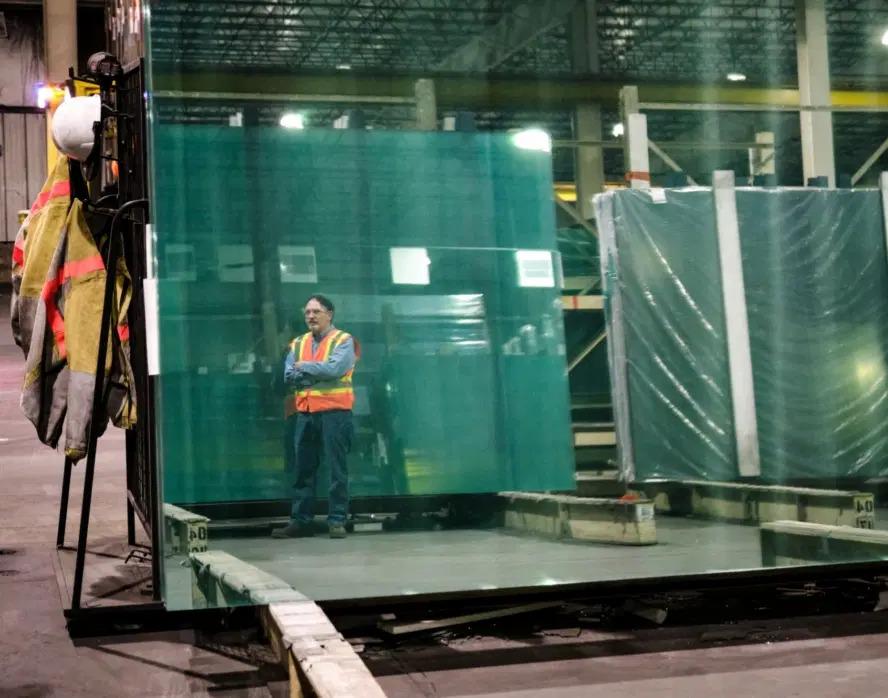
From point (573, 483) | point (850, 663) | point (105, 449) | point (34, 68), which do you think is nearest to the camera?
point (850, 663)

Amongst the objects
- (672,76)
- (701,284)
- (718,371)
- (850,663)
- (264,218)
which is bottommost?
(850,663)

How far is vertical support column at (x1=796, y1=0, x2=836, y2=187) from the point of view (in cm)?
511

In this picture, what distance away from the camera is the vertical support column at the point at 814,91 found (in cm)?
511

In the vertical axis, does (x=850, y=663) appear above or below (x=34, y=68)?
below

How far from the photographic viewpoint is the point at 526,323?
4805 millimetres

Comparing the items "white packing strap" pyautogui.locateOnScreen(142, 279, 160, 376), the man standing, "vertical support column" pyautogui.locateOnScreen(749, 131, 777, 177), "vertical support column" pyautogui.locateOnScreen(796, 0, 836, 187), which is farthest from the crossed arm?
"vertical support column" pyautogui.locateOnScreen(796, 0, 836, 187)

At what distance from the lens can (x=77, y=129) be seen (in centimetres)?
513

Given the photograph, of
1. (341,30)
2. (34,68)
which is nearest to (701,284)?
(341,30)

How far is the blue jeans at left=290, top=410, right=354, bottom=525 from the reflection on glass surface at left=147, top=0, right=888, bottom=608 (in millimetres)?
12

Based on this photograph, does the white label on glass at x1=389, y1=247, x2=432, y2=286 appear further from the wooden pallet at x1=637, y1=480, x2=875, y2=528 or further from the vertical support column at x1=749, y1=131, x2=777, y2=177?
the vertical support column at x1=749, y1=131, x2=777, y2=177

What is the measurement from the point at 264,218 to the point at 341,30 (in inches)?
29.6

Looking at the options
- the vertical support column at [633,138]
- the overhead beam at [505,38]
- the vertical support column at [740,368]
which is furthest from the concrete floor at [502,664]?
the overhead beam at [505,38]

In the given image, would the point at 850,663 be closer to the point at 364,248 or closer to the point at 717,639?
the point at 717,639

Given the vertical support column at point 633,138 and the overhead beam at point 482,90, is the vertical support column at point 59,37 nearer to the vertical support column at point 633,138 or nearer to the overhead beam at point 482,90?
the overhead beam at point 482,90
